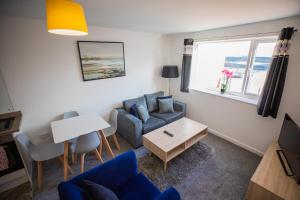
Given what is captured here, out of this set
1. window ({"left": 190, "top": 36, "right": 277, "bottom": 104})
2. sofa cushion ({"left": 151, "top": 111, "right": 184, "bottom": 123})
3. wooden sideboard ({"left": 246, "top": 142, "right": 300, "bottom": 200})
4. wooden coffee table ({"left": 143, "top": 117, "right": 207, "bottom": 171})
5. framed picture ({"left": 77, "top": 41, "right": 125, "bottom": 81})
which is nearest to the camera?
wooden sideboard ({"left": 246, "top": 142, "right": 300, "bottom": 200})

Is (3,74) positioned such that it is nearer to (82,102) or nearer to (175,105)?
(82,102)

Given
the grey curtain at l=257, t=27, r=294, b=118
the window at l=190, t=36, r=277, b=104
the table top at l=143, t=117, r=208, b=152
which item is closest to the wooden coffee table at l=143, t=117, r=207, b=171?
the table top at l=143, t=117, r=208, b=152

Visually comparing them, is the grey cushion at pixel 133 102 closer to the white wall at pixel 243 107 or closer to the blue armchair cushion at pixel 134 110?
the blue armchair cushion at pixel 134 110

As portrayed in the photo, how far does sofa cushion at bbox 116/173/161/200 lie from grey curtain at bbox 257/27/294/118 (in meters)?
2.14

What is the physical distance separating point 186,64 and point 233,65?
102 centimetres

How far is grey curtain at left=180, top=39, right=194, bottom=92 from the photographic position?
10.9ft

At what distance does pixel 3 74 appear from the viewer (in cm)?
198

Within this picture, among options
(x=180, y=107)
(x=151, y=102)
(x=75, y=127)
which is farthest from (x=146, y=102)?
(x=75, y=127)

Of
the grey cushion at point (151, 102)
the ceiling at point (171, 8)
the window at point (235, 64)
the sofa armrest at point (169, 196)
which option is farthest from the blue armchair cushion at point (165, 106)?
the sofa armrest at point (169, 196)

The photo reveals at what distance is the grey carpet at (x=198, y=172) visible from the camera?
1829mm

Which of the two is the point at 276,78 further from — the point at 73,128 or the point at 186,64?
the point at 73,128

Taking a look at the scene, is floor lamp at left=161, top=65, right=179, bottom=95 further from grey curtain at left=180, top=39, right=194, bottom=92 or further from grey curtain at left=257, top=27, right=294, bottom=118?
grey curtain at left=257, top=27, right=294, bottom=118

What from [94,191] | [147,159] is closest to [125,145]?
[147,159]

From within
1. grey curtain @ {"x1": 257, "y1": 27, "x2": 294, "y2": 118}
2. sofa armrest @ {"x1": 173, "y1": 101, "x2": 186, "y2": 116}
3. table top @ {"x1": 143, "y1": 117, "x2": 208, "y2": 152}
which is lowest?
table top @ {"x1": 143, "y1": 117, "x2": 208, "y2": 152}
